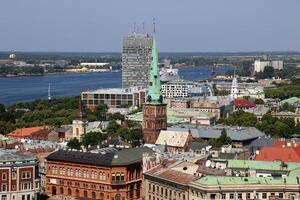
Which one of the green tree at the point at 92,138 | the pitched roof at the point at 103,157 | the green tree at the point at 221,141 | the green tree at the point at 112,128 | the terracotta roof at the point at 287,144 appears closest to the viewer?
the pitched roof at the point at 103,157

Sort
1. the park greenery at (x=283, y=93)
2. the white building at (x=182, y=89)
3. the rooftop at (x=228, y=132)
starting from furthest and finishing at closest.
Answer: the white building at (x=182, y=89) → the park greenery at (x=283, y=93) → the rooftop at (x=228, y=132)

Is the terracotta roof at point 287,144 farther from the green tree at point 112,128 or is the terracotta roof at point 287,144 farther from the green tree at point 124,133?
the green tree at point 112,128

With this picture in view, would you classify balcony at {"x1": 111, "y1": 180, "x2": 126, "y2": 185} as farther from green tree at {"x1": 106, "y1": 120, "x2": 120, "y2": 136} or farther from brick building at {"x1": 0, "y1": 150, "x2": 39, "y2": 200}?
green tree at {"x1": 106, "y1": 120, "x2": 120, "y2": 136}

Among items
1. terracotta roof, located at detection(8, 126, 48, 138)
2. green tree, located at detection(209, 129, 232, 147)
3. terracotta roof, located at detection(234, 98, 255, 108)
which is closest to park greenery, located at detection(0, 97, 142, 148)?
terracotta roof, located at detection(8, 126, 48, 138)

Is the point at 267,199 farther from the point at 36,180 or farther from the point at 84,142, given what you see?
the point at 84,142

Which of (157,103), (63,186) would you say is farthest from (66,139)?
A: (63,186)

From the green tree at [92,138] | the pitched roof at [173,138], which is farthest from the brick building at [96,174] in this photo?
the green tree at [92,138]
